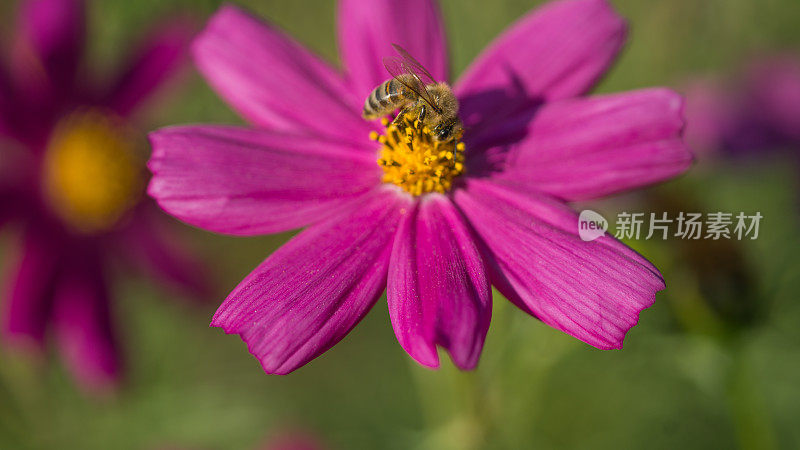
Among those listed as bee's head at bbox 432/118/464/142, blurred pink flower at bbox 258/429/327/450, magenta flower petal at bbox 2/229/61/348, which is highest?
bee's head at bbox 432/118/464/142

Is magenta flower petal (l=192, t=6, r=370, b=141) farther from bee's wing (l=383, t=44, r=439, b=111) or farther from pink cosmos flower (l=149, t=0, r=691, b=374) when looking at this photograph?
bee's wing (l=383, t=44, r=439, b=111)

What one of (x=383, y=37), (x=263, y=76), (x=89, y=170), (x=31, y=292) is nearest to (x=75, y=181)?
(x=89, y=170)

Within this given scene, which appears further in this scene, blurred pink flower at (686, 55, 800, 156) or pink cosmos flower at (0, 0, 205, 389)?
blurred pink flower at (686, 55, 800, 156)

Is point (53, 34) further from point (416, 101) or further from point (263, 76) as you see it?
point (416, 101)

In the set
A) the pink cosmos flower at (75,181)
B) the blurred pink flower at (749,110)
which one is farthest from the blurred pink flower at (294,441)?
the blurred pink flower at (749,110)

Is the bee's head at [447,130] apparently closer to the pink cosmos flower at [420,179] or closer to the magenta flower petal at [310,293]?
the pink cosmos flower at [420,179]

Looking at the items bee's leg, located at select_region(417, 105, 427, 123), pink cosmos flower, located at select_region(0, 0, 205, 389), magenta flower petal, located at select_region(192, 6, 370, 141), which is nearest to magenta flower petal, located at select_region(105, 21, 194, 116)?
pink cosmos flower, located at select_region(0, 0, 205, 389)
